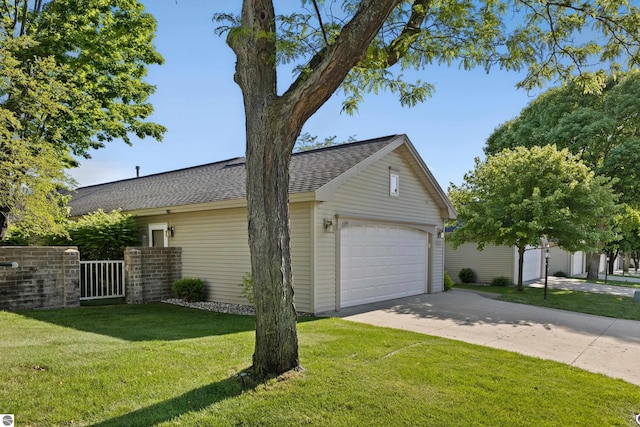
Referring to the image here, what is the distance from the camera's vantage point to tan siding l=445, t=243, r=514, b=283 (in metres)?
18.4

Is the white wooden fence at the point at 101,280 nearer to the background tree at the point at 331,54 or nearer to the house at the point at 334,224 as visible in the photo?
the house at the point at 334,224

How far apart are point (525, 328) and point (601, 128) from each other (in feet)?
54.6

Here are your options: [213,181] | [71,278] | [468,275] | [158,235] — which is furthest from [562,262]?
[71,278]

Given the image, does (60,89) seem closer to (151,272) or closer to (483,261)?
(151,272)

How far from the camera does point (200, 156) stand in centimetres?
2484

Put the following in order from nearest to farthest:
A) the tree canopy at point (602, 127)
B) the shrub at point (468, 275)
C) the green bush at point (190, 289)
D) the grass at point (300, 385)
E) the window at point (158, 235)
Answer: the grass at point (300, 385), the green bush at point (190, 289), the window at point (158, 235), the shrub at point (468, 275), the tree canopy at point (602, 127)

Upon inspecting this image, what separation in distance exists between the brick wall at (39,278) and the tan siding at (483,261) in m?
16.4

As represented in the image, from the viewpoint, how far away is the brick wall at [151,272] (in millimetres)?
10977

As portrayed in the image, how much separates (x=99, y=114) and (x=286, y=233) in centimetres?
1243

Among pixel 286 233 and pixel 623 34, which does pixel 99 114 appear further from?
pixel 623 34

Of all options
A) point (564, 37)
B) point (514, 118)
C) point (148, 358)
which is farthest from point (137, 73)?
point (514, 118)

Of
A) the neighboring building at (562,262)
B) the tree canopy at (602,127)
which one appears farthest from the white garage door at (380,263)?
the neighboring building at (562,262)

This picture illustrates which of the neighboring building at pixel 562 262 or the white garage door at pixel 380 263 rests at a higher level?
the white garage door at pixel 380 263

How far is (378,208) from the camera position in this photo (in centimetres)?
1137
